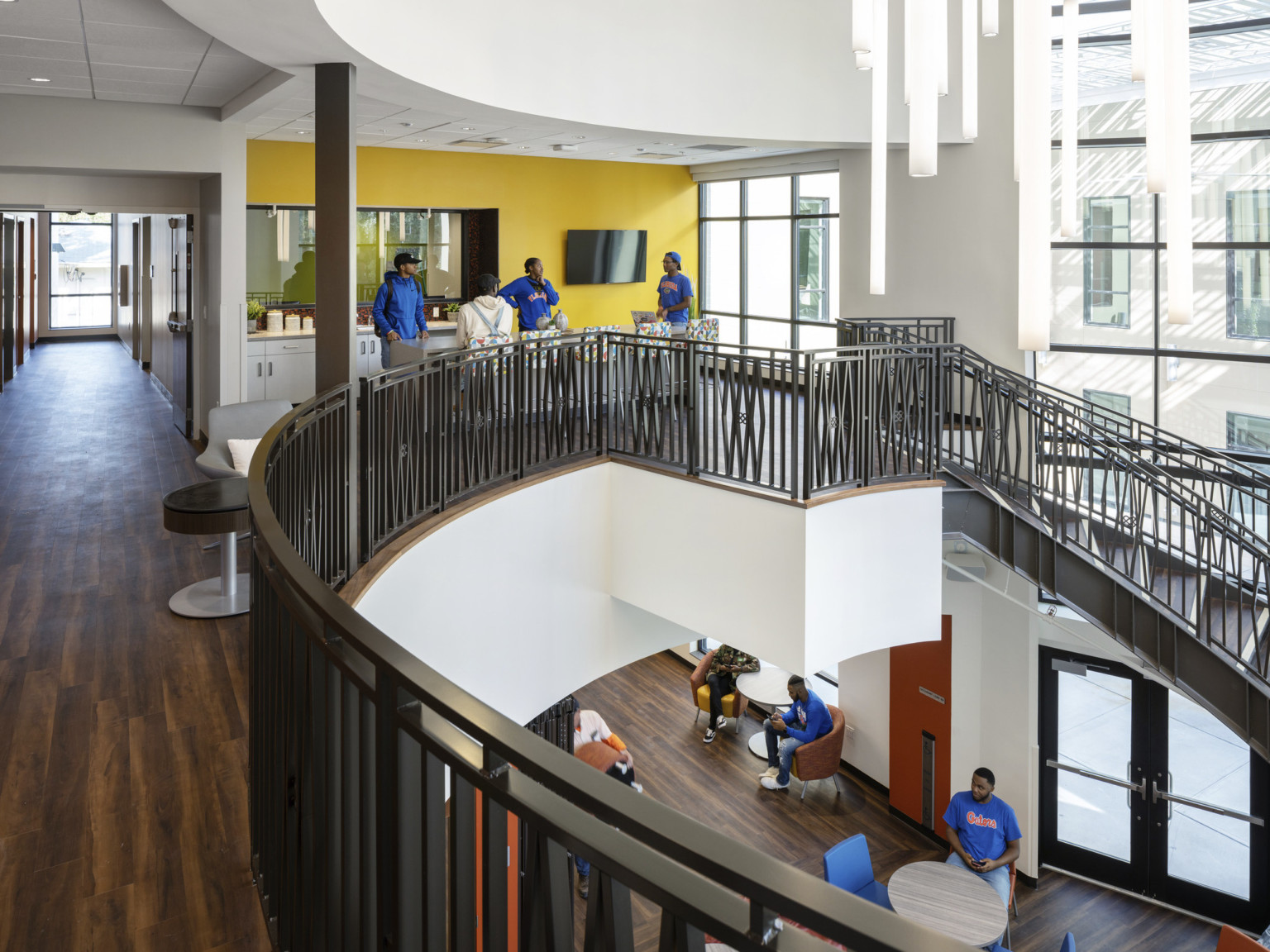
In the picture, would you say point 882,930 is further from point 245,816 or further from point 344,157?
point 344,157

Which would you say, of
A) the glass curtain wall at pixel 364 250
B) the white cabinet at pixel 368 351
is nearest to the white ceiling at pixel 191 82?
the glass curtain wall at pixel 364 250

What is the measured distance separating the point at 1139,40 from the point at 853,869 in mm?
7819

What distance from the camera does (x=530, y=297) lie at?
354 inches

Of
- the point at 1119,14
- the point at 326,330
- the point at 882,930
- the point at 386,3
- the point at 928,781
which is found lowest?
the point at 928,781

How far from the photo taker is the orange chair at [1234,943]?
715 cm

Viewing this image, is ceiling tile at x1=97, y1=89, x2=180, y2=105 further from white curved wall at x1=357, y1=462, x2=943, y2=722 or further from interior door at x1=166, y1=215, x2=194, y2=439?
white curved wall at x1=357, y1=462, x2=943, y2=722

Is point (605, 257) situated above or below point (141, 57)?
below

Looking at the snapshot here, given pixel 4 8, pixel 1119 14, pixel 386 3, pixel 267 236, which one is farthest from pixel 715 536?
pixel 267 236

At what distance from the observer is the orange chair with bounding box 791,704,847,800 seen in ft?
38.0

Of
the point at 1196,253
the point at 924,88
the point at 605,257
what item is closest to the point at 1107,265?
the point at 1196,253

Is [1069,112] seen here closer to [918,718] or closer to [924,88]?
[924,88]

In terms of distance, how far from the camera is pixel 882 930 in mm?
861

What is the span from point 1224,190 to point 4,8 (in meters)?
9.80

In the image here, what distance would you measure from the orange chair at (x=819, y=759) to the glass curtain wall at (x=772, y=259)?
199 inches
